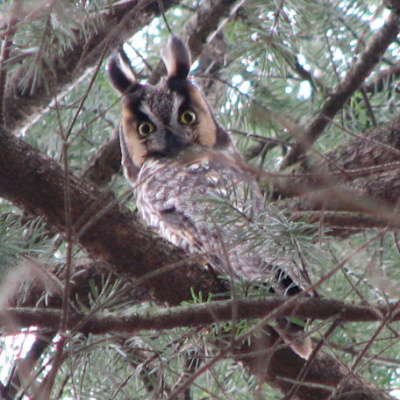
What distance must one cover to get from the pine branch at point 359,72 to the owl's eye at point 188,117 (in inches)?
17.4

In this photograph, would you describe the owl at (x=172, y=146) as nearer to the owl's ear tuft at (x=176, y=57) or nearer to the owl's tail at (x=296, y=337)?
the owl's ear tuft at (x=176, y=57)

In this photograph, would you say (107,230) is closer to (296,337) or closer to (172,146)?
(296,337)

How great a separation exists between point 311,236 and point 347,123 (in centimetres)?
112

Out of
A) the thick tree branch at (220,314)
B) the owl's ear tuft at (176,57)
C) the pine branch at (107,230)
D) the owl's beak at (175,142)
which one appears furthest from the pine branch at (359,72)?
the thick tree branch at (220,314)

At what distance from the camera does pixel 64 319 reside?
1.00m

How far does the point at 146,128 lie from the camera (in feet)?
7.59

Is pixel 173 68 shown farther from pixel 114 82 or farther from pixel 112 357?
pixel 112 357

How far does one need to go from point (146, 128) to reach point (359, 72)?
2.56 ft

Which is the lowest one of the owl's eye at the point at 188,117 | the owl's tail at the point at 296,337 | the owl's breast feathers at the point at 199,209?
the owl's tail at the point at 296,337

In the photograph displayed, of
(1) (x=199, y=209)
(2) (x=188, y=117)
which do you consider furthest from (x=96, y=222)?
(2) (x=188, y=117)

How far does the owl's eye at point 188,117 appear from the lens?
228 cm

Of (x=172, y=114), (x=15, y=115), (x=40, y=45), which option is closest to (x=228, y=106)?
(x=172, y=114)

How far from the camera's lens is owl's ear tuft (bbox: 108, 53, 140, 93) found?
7.52ft

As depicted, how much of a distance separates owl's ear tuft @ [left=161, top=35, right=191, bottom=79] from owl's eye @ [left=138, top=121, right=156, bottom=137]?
213 millimetres
